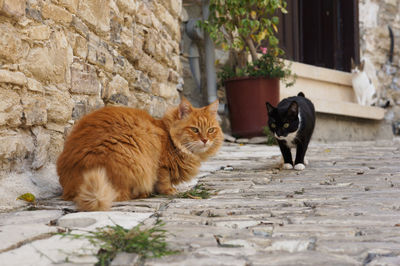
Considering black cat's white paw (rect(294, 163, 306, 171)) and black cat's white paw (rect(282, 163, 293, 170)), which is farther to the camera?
black cat's white paw (rect(282, 163, 293, 170))

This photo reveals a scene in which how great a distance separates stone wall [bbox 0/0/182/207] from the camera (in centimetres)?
226

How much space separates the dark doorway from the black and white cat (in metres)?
4.97

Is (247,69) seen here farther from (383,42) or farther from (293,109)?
(383,42)

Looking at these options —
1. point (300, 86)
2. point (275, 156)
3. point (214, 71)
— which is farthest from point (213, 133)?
point (300, 86)

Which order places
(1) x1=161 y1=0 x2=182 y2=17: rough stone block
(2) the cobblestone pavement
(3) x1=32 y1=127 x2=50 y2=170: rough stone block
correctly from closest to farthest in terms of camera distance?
(2) the cobblestone pavement < (3) x1=32 y1=127 x2=50 y2=170: rough stone block < (1) x1=161 y1=0 x2=182 y2=17: rough stone block

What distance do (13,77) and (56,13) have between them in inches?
23.8

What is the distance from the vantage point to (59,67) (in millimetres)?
2668

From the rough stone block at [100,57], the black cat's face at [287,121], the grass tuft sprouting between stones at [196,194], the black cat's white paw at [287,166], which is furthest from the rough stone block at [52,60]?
the black cat's white paw at [287,166]

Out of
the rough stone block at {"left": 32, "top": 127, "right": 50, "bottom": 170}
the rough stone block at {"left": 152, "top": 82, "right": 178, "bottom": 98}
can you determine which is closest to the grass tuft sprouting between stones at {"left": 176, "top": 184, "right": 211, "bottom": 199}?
the rough stone block at {"left": 32, "top": 127, "right": 50, "bottom": 170}

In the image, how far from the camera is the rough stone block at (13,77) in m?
2.17

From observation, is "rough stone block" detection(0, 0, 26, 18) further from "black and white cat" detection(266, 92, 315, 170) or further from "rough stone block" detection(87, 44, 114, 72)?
"black and white cat" detection(266, 92, 315, 170)

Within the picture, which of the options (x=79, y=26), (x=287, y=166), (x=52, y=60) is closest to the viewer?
(x=52, y=60)

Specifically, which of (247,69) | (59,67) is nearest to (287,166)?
(59,67)

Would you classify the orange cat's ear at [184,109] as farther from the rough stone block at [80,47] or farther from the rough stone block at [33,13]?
the rough stone block at [33,13]
